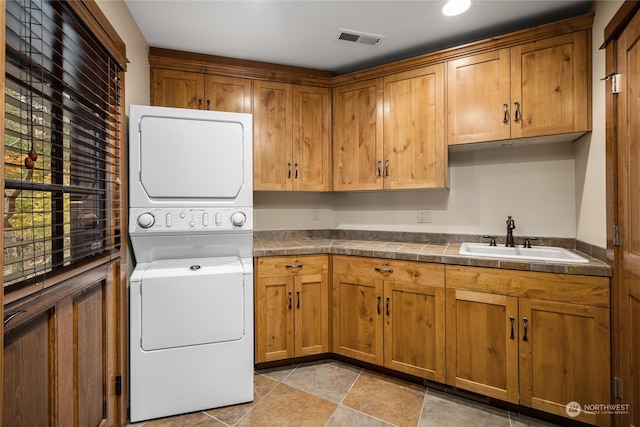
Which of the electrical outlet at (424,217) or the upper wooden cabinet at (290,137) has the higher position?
the upper wooden cabinet at (290,137)

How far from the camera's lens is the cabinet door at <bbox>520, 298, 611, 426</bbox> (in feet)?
5.34

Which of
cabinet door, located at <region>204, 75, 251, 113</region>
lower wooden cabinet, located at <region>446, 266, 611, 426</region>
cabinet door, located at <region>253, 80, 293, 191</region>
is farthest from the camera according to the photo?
cabinet door, located at <region>253, 80, 293, 191</region>

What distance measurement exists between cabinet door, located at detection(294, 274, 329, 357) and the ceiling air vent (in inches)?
69.6

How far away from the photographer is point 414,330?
2.14m

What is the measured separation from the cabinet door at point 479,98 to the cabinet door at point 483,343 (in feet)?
3.52

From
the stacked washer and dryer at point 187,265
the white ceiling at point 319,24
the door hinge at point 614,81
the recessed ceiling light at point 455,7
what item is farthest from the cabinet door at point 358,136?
the door hinge at point 614,81

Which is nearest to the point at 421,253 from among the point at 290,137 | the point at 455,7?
the point at 290,137

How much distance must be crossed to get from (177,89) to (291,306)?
73.7 inches

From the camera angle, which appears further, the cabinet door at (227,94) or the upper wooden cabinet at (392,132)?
the cabinet door at (227,94)

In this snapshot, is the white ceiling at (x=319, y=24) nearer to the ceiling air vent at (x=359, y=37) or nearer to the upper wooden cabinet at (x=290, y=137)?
the ceiling air vent at (x=359, y=37)

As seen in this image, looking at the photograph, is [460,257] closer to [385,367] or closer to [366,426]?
[385,367]

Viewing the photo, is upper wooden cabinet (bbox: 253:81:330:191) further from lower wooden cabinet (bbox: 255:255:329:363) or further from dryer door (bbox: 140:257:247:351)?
dryer door (bbox: 140:257:247:351)

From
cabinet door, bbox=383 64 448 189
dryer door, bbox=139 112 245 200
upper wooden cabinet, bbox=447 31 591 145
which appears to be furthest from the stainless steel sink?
dryer door, bbox=139 112 245 200

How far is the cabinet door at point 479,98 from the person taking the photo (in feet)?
6.84
